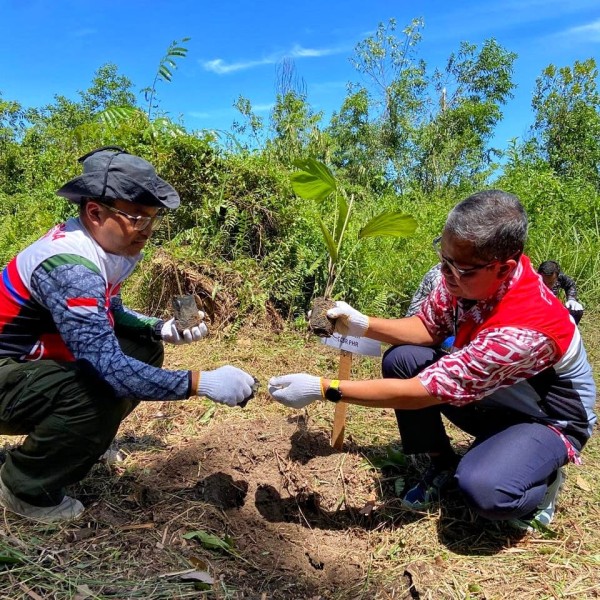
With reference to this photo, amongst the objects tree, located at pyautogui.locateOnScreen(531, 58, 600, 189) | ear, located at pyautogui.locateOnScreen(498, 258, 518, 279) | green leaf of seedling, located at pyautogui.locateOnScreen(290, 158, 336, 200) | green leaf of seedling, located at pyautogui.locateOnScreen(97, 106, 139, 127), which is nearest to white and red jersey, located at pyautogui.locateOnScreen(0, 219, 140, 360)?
ear, located at pyautogui.locateOnScreen(498, 258, 518, 279)

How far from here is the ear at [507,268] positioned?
5.92 feet

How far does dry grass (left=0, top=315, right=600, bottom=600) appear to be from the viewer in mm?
1658

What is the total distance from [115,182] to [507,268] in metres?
1.36

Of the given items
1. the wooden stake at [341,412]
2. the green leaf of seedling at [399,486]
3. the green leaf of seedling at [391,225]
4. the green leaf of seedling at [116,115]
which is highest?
the green leaf of seedling at [116,115]

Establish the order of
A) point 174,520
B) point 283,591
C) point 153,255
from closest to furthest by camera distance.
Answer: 1. point 283,591
2. point 174,520
3. point 153,255

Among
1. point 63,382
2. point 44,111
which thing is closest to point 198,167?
point 63,382

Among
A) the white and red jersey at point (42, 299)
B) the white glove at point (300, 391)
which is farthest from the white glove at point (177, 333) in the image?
the white glove at point (300, 391)

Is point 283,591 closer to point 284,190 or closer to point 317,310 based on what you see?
point 317,310

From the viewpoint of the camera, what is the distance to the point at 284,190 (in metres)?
4.61

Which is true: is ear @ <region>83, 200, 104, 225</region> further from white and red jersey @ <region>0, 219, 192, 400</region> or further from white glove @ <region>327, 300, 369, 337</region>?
white glove @ <region>327, 300, 369, 337</region>

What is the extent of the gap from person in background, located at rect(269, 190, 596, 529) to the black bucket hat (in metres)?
0.84

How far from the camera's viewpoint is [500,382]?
72.4 inches

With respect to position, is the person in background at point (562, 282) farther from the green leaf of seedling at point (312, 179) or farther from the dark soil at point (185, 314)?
the dark soil at point (185, 314)

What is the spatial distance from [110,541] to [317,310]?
1195mm
